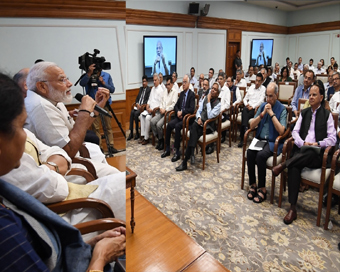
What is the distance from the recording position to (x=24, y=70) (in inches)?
7.4

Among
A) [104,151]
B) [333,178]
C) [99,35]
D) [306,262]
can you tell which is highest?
[99,35]

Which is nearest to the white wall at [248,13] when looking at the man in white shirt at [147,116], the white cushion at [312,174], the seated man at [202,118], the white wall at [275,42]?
the white wall at [275,42]

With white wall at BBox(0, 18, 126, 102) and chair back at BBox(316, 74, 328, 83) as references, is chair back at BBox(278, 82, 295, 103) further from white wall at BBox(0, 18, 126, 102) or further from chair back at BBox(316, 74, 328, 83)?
white wall at BBox(0, 18, 126, 102)

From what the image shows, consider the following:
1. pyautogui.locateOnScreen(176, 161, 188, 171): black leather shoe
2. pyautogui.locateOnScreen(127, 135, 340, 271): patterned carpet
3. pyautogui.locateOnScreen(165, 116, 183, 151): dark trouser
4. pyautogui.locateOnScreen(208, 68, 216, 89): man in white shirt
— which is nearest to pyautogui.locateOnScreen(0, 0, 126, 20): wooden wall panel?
pyautogui.locateOnScreen(127, 135, 340, 271): patterned carpet

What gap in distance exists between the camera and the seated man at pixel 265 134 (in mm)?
1728

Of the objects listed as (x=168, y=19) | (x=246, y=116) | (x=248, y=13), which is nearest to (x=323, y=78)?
(x=246, y=116)

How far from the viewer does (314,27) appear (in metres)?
2.92

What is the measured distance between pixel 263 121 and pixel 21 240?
185cm

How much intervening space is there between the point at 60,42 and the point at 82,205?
14 cm

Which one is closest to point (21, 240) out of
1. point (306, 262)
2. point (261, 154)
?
point (306, 262)

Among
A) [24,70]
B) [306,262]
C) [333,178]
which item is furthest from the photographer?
[333,178]

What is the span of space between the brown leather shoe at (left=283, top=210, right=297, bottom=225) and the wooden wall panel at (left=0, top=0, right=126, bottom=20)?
5.06 ft

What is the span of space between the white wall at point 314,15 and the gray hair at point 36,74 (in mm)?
3272

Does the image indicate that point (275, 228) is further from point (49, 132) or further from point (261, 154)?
point (49, 132)
